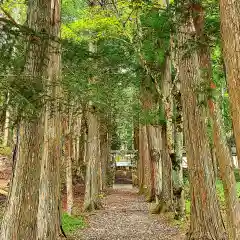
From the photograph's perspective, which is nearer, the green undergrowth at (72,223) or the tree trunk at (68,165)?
the green undergrowth at (72,223)

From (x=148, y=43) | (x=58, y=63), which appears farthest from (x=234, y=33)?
(x=148, y=43)

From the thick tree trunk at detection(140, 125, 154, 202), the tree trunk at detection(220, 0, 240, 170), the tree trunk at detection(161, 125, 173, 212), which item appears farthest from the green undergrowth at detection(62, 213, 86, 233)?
the thick tree trunk at detection(140, 125, 154, 202)

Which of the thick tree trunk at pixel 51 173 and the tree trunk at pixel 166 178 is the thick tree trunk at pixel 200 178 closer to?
the thick tree trunk at pixel 51 173

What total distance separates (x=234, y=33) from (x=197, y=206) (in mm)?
5087

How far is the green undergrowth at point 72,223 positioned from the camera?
12.0 metres

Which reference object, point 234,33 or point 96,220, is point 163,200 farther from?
point 234,33

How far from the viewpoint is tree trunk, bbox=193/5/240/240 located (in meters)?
6.94

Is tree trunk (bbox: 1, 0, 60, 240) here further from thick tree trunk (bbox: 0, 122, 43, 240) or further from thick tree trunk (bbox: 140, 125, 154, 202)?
thick tree trunk (bbox: 140, 125, 154, 202)

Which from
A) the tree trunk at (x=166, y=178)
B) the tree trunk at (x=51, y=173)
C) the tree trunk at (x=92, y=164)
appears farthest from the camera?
the tree trunk at (x=92, y=164)

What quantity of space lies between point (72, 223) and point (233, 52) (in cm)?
969

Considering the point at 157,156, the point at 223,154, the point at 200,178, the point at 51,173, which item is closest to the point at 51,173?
the point at 51,173

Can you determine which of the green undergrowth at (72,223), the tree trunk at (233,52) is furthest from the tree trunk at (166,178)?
the tree trunk at (233,52)

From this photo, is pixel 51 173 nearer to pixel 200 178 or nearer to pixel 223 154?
pixel 200 178

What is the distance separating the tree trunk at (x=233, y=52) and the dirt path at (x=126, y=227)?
677cm
